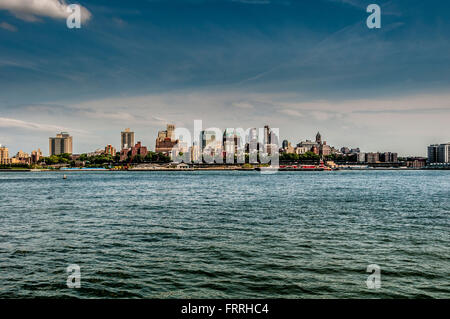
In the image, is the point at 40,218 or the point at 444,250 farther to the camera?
the point at 40,218

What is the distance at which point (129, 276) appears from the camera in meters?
12.9

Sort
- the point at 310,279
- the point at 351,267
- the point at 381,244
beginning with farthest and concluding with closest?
the point at 381,244 < the point at 351,267 < the point at 310,279

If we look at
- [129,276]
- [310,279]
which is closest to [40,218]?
[129,276]
